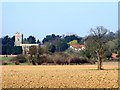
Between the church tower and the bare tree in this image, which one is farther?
the church tower

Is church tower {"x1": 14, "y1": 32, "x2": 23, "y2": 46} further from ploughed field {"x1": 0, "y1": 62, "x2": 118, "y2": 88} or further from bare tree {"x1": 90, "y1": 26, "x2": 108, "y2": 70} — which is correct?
ploughed field {"x1": 0, "y1": 62, "x2": 118, "y2": 88}

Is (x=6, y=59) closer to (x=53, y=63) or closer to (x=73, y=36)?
(x=53, y=63)

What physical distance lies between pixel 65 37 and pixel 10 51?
4961 cm

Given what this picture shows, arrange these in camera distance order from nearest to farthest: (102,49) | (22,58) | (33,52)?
1. (102,49)
2. (33,52)
3. (22,58)

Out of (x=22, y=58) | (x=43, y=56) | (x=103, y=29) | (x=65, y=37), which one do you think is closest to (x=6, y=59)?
(x=22, y=58)

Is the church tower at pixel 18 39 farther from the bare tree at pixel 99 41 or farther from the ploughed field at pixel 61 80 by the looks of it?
the ploughed field at pixel 61 80

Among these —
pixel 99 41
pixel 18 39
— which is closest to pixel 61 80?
pixel 99 41

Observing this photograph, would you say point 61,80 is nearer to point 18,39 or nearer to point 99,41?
point 99,41

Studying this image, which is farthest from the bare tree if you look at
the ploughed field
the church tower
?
the church tower

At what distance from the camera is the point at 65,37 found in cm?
14550

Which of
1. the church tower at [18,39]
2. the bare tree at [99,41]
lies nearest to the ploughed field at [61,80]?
the bare tree at [99,41]

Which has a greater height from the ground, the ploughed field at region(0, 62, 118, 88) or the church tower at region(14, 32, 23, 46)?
the church tower at region(14, 32, 23, 46)

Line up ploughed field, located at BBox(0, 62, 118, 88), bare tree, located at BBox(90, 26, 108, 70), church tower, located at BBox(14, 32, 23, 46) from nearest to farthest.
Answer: ploughed field, located at BBox(0, 62, 118, 88) → bare tree, located at BBox(90, 26, 108, 70) → church tower, located at BBox(14, 32, 23, 46)

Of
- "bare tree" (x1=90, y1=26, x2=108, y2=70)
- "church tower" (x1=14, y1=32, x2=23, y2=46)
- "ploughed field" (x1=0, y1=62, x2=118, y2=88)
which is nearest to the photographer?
"ploughed field" (x1=0, y1=62, x2=118, y2=88)
